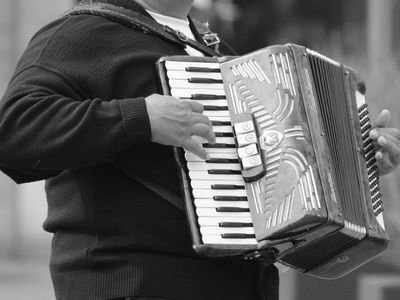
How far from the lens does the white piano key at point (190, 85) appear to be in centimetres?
342

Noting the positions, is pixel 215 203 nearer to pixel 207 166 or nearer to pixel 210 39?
pixel 207 166

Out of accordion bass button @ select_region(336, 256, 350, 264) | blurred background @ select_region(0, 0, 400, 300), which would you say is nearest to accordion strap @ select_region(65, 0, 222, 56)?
accordion bass button @ select_region(336, 256, 350, 264)

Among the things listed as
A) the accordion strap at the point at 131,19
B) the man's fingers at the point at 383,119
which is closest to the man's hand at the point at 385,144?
the man's fingers at the point at 383,119

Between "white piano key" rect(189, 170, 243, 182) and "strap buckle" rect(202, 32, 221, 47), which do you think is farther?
"strap buckle" rect(202, 32, 221, 47)

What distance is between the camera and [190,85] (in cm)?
344

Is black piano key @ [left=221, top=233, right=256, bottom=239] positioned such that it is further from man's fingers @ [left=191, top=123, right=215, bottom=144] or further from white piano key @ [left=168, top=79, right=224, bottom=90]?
white piano key @ [left=168, top=79, right=224, bottom=90]

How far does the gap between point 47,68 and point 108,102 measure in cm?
18

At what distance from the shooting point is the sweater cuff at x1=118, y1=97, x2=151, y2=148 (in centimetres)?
332

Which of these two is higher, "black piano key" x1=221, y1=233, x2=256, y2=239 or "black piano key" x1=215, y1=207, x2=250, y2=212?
"black piano key" x1=215, y1=207, x2=250, y2=212

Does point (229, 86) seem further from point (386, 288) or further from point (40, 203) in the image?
point (40, 203)

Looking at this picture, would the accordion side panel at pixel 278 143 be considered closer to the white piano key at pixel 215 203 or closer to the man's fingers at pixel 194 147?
the white piano key at pixel 215 203

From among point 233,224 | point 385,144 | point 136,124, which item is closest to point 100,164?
point 136,124

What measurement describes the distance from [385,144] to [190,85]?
0.74 m

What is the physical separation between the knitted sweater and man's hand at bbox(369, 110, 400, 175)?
Answer: 66cm
